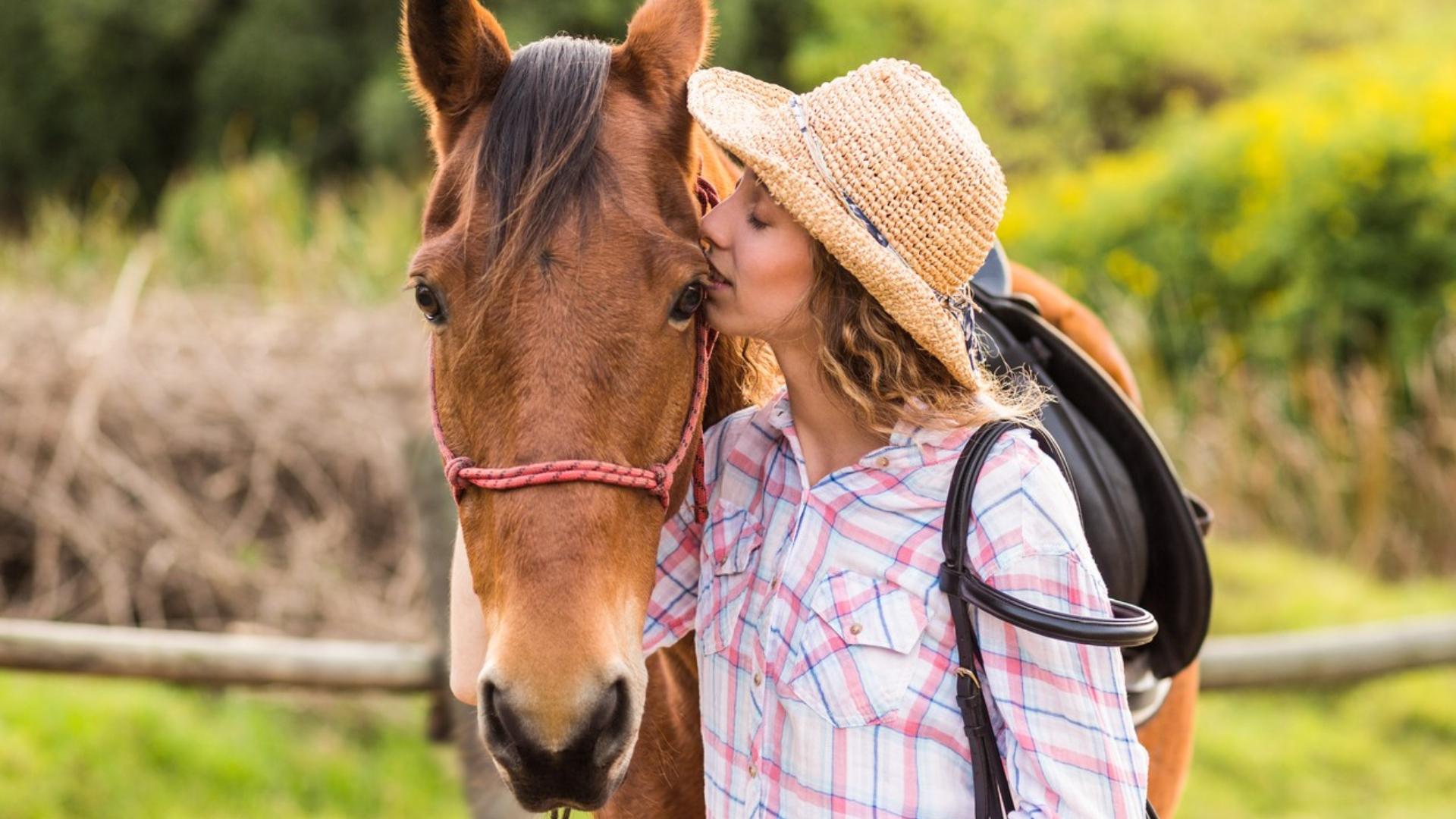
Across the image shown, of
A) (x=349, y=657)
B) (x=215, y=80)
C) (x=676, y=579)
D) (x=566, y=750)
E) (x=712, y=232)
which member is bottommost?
(x=215, y=80)

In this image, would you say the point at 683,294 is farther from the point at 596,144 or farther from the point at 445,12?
the point at 445,12

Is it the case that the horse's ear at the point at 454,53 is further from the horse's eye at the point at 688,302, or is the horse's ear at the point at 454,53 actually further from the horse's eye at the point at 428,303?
the horse's eye at the point at 688,302

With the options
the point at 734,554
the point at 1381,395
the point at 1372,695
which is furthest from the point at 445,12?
the point at 1381,395

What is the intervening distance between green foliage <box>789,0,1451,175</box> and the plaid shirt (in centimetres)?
1403

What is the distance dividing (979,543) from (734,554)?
36cm

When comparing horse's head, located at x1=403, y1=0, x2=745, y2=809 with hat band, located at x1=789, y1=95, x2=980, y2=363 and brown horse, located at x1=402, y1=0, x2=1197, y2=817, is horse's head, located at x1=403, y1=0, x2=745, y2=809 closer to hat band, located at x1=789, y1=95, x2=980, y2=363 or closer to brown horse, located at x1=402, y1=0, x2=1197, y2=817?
brown horse, located at x1=402, y1=0, x2=1197, y2=817

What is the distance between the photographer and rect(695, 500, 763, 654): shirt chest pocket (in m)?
1.58

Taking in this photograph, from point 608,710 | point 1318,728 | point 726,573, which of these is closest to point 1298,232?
point 1318,728

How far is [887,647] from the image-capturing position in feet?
4.56

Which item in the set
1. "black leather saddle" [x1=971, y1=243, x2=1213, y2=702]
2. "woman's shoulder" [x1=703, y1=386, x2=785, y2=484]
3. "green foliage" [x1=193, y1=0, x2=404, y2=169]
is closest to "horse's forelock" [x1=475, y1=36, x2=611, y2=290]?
"woman's shoulder" [x1=703, y1=386, x2=785, y2=484]

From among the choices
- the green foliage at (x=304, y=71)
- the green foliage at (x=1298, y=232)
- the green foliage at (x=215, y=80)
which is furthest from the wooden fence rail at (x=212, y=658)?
the green foliage at (x=304, y=71)

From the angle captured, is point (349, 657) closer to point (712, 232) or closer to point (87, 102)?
point (712, 232)

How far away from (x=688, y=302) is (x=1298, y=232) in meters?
6.61

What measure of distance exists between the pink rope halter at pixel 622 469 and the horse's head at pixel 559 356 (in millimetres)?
13
